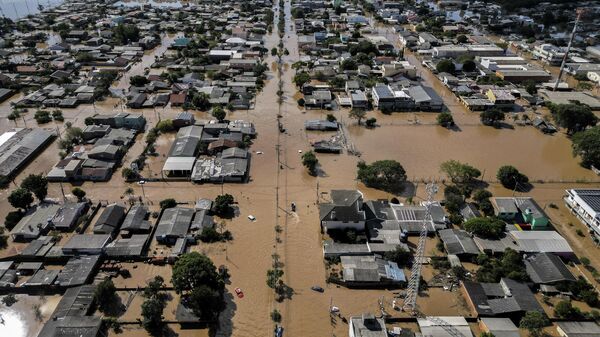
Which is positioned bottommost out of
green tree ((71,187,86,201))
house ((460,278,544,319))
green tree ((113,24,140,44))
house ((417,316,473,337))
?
house ((417,316,473,337))

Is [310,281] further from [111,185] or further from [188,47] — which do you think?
[188,47]

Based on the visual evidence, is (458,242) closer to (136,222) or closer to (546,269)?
(546,269)

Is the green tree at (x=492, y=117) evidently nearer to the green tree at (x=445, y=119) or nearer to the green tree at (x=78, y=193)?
the green tree at (x=445, y=119)

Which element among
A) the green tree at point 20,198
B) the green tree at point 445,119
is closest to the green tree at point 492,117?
the green tree at point 445,119

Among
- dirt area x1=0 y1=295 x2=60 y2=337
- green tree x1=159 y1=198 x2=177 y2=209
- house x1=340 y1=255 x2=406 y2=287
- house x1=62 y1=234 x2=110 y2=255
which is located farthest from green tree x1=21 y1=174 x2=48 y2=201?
house x1=340 y1=255 x2=406 y2=287

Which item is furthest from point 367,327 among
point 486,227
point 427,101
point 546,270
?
point 427,101

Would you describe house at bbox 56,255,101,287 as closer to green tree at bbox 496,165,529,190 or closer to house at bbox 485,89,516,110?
green tree at bbox 496,165,529,190
